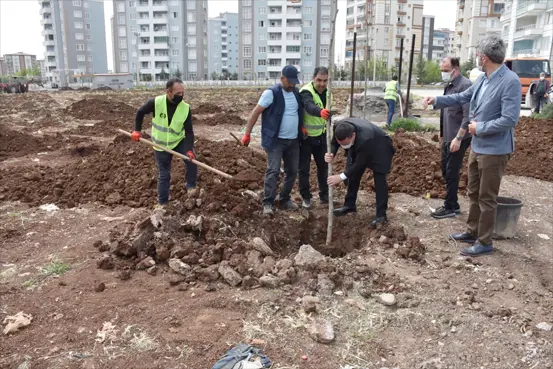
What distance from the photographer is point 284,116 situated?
498cm

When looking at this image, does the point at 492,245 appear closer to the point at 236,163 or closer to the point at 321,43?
the point at 236,163

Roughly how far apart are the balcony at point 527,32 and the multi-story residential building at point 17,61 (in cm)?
12135

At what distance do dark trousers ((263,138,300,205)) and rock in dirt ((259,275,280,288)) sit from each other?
1682 mm

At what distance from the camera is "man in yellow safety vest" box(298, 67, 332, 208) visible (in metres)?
5.09

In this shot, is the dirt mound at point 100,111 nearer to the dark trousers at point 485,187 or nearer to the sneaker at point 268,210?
the sneaker at point 268,210

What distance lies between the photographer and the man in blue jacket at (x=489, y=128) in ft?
12.5

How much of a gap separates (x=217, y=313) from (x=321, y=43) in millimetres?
73091

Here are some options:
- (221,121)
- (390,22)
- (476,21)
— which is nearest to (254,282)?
(221,121)

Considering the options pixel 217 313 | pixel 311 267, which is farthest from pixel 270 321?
pixel 311 267

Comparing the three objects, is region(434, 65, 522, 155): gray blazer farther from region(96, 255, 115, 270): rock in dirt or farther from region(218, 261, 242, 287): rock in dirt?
region(96, 255, 115, 270): rock in dirt

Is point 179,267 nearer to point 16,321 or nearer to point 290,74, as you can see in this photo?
point 16,321

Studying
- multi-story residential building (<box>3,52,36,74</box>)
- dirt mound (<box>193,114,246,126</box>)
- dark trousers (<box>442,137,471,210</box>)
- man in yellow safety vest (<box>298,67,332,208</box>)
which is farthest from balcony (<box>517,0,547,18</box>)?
multi-story residential building (<box>3,52,36,74</box>)

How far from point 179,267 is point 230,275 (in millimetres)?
469

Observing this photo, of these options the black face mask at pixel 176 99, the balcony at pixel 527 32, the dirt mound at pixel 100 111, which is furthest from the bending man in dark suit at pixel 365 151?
the balcony at pixel 527 32
